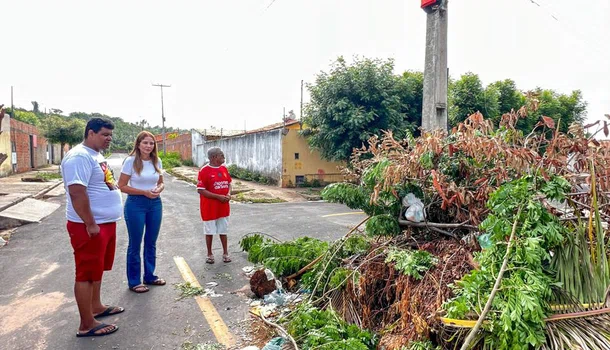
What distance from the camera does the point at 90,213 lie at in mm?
3080

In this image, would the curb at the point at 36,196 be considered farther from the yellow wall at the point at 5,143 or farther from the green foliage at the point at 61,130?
the green foliage at the point at 61,130

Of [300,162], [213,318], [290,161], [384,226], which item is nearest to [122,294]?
A: [213,318]

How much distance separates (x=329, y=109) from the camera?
13672mm

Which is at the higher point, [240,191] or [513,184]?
[513,184]

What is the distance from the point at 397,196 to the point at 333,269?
0.89 metres

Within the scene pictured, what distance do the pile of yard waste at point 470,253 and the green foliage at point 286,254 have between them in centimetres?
33

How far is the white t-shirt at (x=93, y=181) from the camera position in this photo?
3045 millimetres

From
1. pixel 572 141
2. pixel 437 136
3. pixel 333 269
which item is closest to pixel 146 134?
pixel 333 269

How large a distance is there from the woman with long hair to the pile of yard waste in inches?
56.5

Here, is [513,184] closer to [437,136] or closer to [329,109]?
[437,136]

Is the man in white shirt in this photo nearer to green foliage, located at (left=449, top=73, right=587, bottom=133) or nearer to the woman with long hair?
the woman with long hair

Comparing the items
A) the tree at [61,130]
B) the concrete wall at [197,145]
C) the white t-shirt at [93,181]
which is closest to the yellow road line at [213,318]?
the white t-shirt at [93,181]

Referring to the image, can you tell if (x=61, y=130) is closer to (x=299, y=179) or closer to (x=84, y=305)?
(x=299, y=179)

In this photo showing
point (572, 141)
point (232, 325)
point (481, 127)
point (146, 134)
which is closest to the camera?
point (572, 141)
